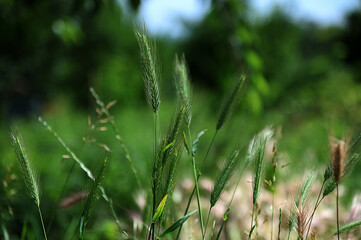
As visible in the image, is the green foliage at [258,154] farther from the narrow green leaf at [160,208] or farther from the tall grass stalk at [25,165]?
the tall grass stalk at [25,165]

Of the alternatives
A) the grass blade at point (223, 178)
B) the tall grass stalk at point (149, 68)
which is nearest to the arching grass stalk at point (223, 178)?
the grass blade at point (223, 178)

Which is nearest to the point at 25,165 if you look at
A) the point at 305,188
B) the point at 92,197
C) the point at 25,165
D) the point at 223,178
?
the point at 25,165

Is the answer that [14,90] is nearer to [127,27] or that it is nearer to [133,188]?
[127,27]

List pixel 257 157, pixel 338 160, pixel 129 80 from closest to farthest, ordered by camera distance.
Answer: pixel 338 160
pixel 257 157
pixel 129 80

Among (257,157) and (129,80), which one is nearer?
(257,157)

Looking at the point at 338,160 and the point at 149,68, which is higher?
the point at 149,68

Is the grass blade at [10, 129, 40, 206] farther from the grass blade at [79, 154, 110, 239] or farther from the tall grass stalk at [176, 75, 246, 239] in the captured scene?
the tall grass stalk at [176, 75, 246, 239]

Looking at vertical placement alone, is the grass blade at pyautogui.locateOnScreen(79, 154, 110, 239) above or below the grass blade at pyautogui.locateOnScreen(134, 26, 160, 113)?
below

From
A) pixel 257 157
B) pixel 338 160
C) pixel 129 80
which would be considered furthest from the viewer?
pixel 129 80

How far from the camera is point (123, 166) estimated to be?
8.62 feet

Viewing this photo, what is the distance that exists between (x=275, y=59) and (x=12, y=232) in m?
10.8

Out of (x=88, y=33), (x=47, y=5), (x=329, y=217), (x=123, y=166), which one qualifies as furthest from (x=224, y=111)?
(x=88, y=33)

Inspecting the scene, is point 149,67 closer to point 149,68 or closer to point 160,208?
point 149,68

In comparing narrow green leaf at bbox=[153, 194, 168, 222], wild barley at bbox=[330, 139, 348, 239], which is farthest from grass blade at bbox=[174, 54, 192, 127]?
wild barley at bbox=[330, 139, 348, 239]
